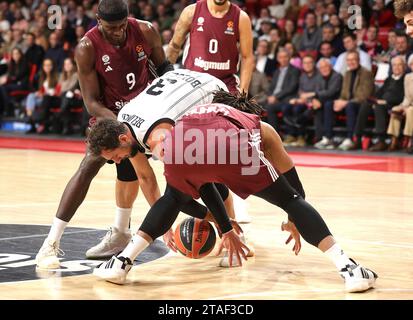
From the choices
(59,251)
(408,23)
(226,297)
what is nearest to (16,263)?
(59,251)

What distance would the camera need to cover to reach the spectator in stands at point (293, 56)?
51.0 feet

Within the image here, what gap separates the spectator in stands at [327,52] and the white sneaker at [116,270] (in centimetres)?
1033

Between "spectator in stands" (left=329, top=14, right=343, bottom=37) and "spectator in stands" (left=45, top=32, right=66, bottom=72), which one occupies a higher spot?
"spectator in stands" (left=329, top=14, right=343, bottom=37)

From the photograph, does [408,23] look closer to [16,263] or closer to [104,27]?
[104,27]

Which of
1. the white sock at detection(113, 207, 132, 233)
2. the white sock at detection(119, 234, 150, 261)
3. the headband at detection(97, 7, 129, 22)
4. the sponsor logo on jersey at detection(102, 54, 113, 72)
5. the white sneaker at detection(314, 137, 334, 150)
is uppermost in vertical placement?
the headband at detection(97, 7, 129, 22)

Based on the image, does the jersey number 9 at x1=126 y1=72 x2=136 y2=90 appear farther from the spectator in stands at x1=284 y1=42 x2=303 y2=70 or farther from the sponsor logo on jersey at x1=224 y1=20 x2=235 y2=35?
the spectator in stands at x1=284 y1=42 x2=303 y2=70

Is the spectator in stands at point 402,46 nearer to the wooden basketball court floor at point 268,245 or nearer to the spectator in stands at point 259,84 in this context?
the spectator in stands at point 259,84

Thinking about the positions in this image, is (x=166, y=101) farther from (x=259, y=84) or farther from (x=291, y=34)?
(x=291, y=34)

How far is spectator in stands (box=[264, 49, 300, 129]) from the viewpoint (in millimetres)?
15375

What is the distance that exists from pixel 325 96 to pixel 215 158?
9761mm

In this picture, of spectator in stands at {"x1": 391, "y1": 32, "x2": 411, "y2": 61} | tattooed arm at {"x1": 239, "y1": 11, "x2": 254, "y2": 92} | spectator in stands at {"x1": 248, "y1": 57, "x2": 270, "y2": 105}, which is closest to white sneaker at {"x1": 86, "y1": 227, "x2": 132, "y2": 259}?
tattooed arm at {"x1": 239, "y1": 11, "x2": 254, "y2": 92}

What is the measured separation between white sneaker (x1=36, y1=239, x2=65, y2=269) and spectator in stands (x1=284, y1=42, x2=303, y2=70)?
391 inches

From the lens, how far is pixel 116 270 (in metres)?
5.50

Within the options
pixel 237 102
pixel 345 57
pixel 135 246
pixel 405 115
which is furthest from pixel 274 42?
pixel 135 246
